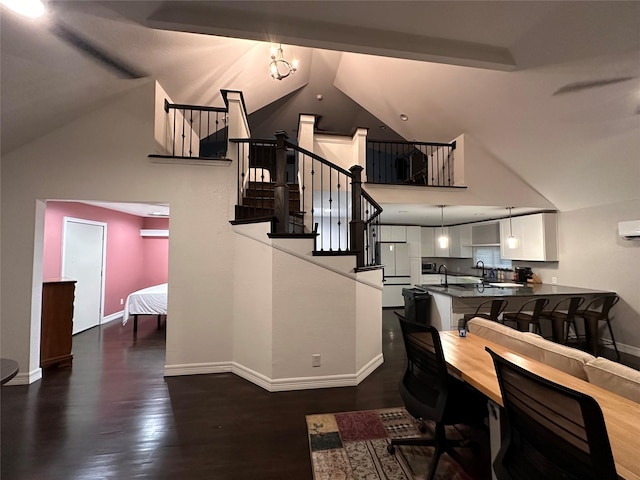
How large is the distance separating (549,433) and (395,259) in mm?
5940

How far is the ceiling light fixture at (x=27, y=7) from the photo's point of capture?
1781 mm

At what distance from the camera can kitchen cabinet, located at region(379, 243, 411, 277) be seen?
6898 millimetres

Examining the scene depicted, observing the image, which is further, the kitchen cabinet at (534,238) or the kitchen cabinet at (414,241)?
the kitchen cabinet at (414,241)

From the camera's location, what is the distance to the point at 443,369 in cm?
169

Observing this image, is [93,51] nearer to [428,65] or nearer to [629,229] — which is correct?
[428,65]

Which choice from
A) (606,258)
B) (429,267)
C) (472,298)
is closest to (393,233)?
(429,267)

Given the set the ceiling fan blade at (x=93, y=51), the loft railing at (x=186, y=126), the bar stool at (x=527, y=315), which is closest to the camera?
the ceiling fan blade at (x=93, y=51)

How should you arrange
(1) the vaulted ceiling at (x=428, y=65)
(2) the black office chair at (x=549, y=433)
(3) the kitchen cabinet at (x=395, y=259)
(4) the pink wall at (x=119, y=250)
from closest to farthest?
(2) the black office chair at (x=549, y=433) → (1) the vaulted ceiling at (x=428, y=65) → (4) the pink wall at (x=119, y=250) → (3) the kitchen cabinet at (x=395, y=259)

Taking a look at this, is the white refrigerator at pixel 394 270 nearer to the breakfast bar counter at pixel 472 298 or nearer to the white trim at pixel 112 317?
the breakfast bar counter at pixel 472 298

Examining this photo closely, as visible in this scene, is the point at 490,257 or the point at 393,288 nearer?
the point at 490,257

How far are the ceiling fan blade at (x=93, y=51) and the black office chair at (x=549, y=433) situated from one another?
365 cm

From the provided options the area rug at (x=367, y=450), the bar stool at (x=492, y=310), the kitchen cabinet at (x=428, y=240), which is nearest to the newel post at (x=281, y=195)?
the area rug at (x=367, y=450)

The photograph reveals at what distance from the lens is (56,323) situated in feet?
11.7

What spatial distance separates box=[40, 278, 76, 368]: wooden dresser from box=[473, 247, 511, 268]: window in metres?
7.83
